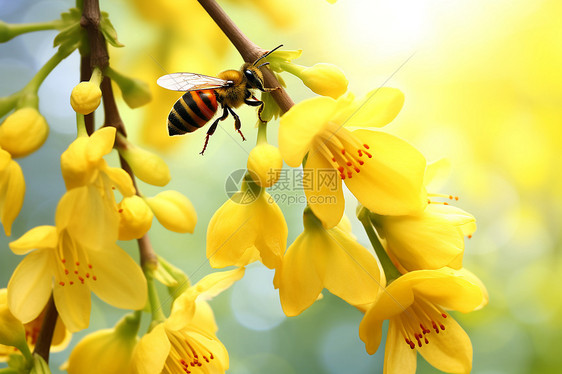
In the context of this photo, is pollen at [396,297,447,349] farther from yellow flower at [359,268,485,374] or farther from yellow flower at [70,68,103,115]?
yellow flower at [70,68,103,115]

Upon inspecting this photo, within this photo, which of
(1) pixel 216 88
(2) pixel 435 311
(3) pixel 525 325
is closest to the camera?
(2) pixel 435 311

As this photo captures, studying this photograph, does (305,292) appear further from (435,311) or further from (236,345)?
(236,345)

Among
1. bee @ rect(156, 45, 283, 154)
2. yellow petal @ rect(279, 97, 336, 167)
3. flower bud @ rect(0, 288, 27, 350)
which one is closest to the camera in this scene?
yellow petal @ rect(279, 97, 336, 167)

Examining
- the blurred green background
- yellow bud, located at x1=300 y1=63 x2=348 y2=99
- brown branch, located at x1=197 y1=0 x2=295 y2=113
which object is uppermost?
brown branch, located at x1=197 y1=0 x2=295 y2=113

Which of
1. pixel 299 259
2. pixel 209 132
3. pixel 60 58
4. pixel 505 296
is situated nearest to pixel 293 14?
pixel 209 132

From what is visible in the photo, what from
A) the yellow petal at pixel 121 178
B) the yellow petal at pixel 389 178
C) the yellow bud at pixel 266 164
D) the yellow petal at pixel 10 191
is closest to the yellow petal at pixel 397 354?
the yellow petal at pixel 389 178

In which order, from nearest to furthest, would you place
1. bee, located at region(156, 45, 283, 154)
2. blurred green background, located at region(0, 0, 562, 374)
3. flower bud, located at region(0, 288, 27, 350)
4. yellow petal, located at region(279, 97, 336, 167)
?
yellow petal, located at region(279, 97, 336, 167) < flower bud, located at region(0, 288, 27, 350) < bee, located at region(156, 45, 283, 154) < blurred green background, located at region(0, 0, 562, 374)

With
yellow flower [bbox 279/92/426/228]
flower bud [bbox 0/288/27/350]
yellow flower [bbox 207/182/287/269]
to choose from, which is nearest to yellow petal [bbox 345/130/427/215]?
yellow flower [bbox 279/92/426/228]

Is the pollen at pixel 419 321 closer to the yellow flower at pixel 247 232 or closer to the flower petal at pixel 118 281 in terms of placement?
the yellow flower at pixel 247 232
